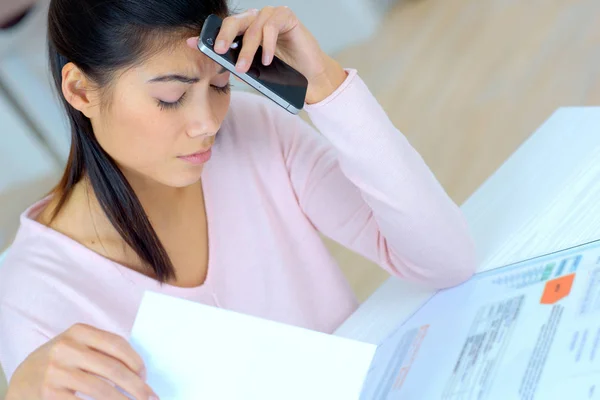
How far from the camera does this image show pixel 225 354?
0.70 meters

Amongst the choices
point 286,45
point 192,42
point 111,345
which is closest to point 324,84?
point 286,45

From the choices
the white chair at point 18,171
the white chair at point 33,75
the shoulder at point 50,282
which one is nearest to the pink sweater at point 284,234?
the shoulder at point 50,282

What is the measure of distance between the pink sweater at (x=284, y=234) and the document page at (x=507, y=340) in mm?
87

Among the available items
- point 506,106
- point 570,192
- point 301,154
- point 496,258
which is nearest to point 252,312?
point 301,154

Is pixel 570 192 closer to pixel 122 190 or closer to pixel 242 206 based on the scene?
pixel 242 206

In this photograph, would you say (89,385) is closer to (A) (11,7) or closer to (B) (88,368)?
(B) (88,368)

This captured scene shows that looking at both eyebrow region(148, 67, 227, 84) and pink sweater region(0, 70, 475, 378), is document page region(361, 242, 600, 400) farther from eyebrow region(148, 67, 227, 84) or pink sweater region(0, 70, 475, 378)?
eyebrow region(148, 67, 227, 84)

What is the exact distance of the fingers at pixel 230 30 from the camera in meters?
0.79

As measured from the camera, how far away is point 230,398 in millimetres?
690

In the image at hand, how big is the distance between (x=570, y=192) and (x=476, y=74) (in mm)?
1621

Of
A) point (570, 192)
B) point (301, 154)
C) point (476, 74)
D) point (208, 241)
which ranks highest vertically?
point (570, 192)

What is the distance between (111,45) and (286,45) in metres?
0.21

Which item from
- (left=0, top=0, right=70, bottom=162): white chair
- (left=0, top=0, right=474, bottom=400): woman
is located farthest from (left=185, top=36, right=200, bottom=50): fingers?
(left=0, top=0, right=70, bottom=162): white chair

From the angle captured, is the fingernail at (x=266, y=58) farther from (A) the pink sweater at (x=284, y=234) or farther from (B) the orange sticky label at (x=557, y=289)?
(B) the orange sticky label at (x=557, y=289)
